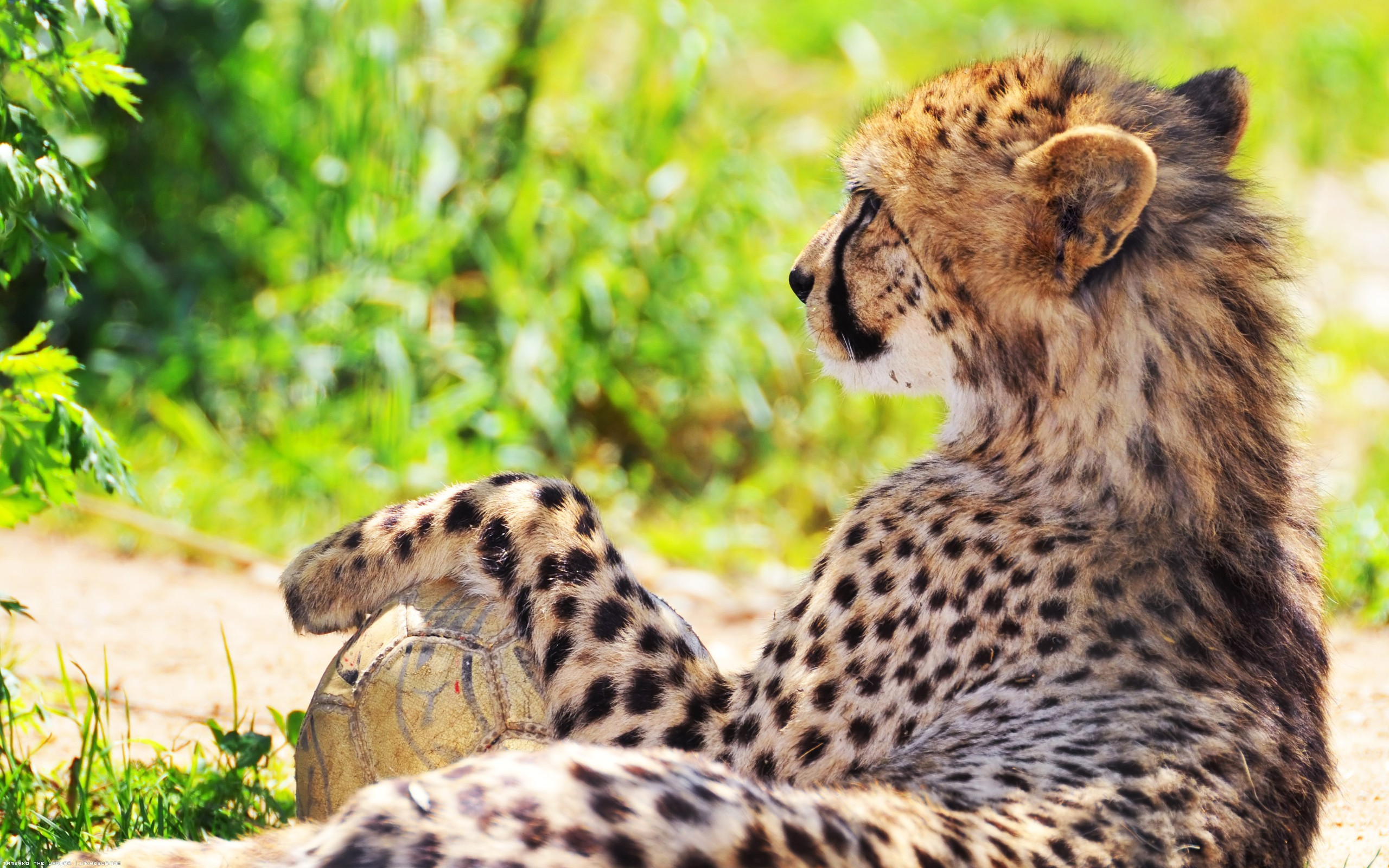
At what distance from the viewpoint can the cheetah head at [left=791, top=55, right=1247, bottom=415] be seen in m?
2.12

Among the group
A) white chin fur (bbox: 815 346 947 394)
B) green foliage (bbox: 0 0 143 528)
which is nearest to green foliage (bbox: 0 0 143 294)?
green foliage (bbox: 0 0 143 528)

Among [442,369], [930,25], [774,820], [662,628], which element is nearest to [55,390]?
[662,628]

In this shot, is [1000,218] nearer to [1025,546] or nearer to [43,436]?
[1025,546]

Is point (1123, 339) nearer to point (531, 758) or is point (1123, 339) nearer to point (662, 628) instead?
point (662, 628)

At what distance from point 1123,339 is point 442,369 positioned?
3.09 metres

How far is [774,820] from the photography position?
61.5 inches

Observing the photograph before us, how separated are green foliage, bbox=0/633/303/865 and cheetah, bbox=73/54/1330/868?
0.34 m

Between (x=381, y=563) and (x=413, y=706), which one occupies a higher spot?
(x=381, y=563)

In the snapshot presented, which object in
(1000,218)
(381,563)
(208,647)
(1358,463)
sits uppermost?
(1358,463)

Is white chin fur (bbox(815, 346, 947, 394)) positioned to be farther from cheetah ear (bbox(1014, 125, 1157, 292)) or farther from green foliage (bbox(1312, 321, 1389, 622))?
green foliage (bbox(1312, 321, 1389, 622))

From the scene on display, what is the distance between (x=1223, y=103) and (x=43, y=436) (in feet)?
6.47

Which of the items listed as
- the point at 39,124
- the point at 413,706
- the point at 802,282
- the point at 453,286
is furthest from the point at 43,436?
the point at 453,286

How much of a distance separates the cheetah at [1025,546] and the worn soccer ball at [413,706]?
7cm

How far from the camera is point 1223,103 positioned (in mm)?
2488
